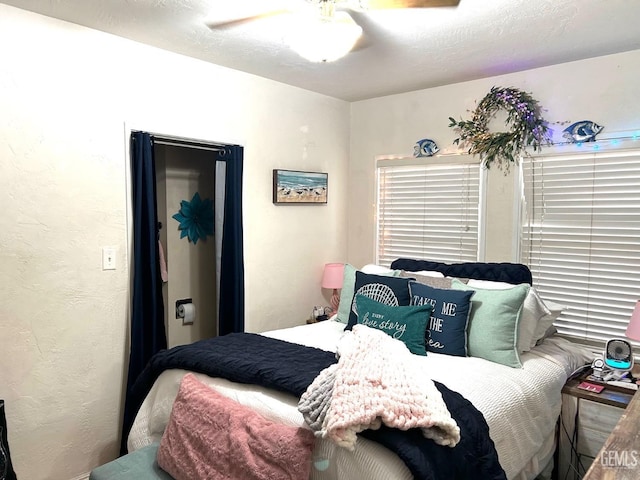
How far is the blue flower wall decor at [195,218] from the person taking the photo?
3977 mm

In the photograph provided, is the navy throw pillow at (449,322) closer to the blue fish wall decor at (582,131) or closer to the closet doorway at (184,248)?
the blue fish wall decor at (582,131)

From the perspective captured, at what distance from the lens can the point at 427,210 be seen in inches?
148

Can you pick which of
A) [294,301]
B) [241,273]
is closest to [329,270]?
[294,301]

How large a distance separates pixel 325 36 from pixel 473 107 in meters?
1.86

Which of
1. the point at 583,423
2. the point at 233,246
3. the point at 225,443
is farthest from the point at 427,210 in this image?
the point at 225,443

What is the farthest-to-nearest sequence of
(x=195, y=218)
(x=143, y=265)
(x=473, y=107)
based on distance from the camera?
(x=195, y=218)
(x=473, y=107)
(x=143, y=265)

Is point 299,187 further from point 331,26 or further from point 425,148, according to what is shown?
point 331,26

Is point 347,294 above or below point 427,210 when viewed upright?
below

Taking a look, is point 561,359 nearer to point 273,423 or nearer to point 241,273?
point 273,423

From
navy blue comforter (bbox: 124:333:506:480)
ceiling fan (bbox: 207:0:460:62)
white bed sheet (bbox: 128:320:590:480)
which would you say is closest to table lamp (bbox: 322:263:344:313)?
white bed sheet (bbox: 128:320:590:480)

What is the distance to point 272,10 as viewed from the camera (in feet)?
7.27

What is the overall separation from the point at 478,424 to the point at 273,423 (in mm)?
800

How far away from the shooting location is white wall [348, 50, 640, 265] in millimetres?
2848

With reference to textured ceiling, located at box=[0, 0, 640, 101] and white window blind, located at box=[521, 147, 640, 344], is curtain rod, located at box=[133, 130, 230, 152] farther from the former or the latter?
white window blind, located at box=[521, 147, 640, 344]
